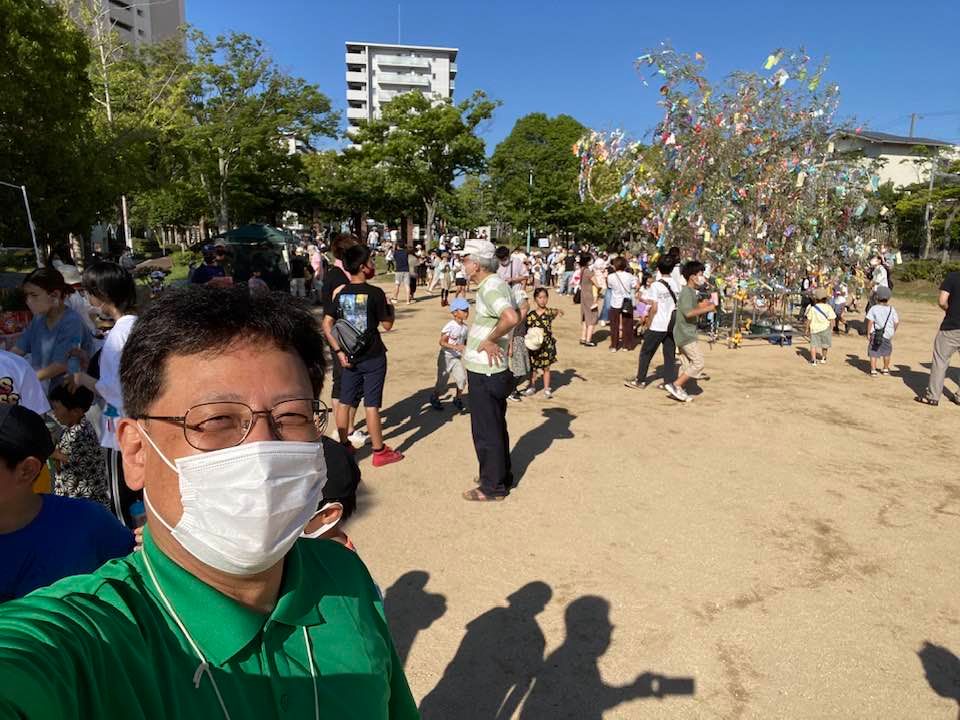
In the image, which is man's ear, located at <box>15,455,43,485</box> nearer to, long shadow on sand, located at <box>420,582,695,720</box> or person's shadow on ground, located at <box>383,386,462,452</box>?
long shadow on sand, located at <box>420,582,695,720</box>

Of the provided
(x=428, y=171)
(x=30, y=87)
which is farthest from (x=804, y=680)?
(x=428, y=171)

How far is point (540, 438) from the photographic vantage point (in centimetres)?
652

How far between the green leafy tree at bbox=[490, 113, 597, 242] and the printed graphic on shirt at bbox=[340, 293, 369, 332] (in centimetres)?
3233

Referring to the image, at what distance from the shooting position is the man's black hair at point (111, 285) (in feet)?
11.9

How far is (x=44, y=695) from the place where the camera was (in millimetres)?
781

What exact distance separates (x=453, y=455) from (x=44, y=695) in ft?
17.0

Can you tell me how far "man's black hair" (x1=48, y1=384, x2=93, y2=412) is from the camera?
4023 mm

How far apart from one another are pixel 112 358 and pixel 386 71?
8443cm

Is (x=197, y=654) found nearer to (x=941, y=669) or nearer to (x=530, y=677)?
(x=530, y=677)

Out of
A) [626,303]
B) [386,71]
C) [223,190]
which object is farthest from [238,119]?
[386,71]

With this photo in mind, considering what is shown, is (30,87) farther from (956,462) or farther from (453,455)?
(956,462)

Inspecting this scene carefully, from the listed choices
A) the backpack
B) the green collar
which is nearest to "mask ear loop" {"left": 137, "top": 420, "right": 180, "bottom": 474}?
the green collar

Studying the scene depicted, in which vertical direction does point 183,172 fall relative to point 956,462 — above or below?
above

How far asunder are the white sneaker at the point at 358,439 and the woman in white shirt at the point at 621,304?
633 cm
